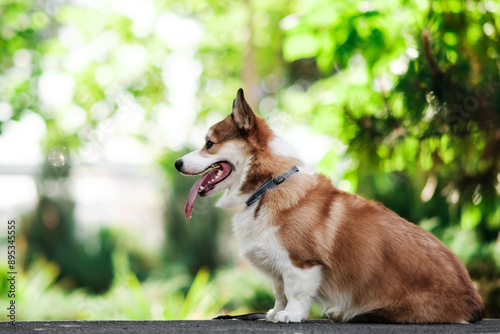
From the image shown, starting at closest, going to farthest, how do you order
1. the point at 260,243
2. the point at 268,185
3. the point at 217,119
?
the point at 260,243
the point at 268,185
the point at 217,119

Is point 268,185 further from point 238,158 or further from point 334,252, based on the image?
point 334,252

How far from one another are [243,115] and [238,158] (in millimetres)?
304

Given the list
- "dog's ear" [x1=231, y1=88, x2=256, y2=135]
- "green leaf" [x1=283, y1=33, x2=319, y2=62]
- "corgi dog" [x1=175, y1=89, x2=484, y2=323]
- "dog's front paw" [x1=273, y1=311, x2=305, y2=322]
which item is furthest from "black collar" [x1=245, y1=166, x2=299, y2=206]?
"green leaf" [x1=283, y1=33, x2=319, y2=62]

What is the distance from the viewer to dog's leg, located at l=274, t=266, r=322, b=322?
137 inches

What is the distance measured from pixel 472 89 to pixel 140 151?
8.46m

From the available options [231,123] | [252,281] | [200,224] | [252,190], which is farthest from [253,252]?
[200,224]

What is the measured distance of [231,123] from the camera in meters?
3.97

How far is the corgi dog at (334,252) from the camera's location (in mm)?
3506

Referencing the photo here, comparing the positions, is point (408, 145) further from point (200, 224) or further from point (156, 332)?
point (200, 224)

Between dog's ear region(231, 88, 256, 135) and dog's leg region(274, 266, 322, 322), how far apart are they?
40.2 inches

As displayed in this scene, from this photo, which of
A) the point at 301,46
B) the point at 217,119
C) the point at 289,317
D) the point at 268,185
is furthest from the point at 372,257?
the point at 217,119

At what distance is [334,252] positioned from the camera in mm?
3580

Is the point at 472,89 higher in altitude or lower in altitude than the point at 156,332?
higher

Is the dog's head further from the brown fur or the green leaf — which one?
the green leaf
